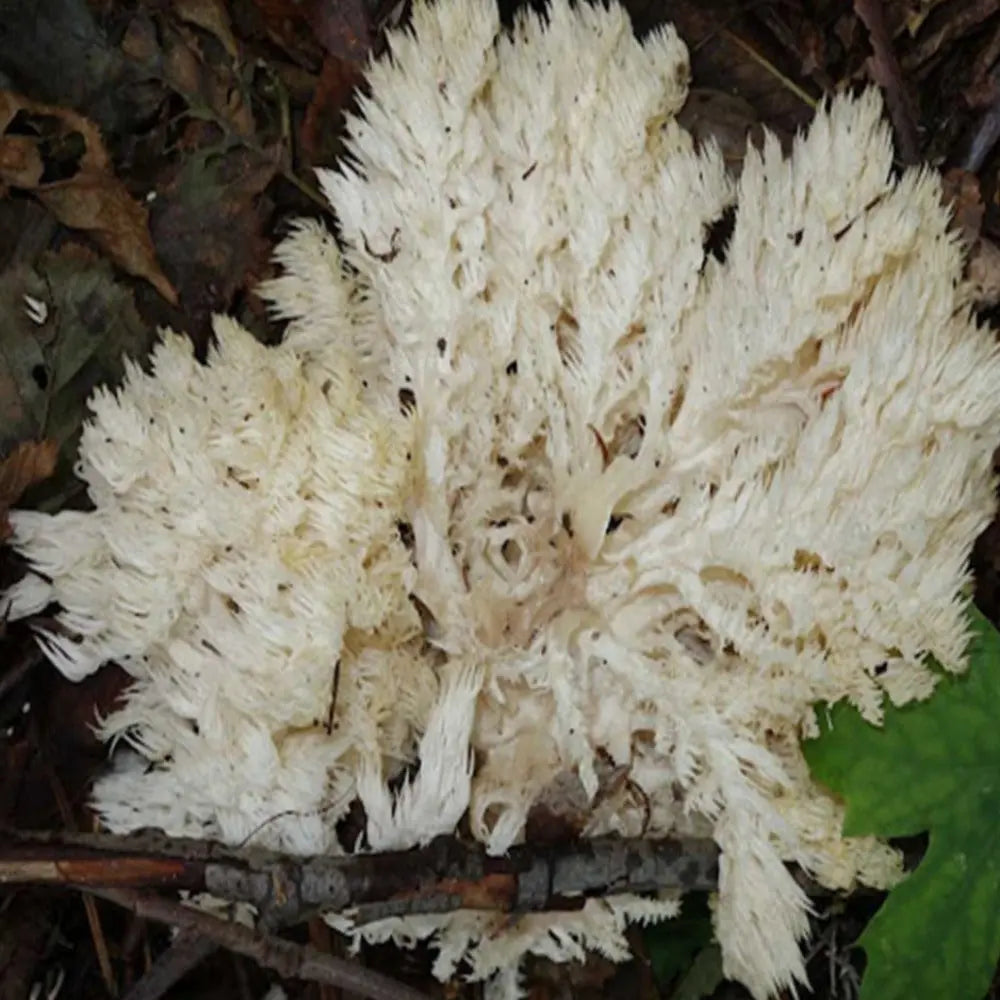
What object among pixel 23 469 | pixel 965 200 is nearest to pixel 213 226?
pixel 23 469

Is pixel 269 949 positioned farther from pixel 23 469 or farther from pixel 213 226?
pixel 213 226

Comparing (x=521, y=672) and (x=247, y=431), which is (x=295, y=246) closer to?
(x=247, y=431)

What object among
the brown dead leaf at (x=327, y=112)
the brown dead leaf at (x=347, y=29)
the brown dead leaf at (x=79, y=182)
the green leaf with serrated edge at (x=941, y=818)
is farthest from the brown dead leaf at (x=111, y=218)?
A: the green leaf with serrated edge at (x=941, y=818)

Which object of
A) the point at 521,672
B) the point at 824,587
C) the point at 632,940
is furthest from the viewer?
the point at 632,940

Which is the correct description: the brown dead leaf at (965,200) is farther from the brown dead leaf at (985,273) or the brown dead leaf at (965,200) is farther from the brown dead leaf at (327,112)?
the brown dead leaf at (327,112)

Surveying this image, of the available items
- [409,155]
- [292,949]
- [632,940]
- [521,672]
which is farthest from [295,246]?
[632,940]

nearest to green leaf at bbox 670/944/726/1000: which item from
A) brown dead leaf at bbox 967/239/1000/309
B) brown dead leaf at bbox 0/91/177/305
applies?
brown dead leaf at bbox 967/239/1000/309

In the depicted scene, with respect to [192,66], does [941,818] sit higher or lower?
lower
